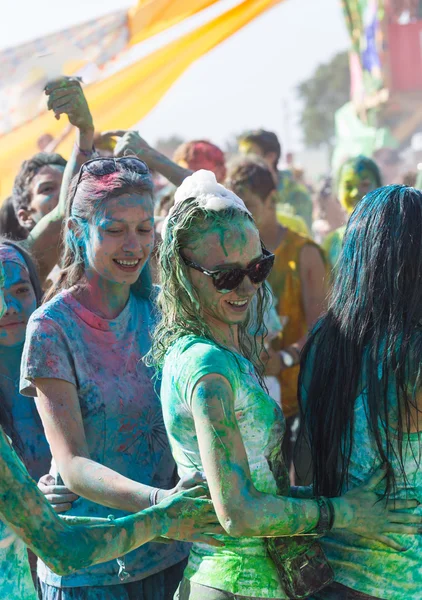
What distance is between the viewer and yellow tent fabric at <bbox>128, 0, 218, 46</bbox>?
18.9ft

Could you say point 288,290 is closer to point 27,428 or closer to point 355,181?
point 355,181

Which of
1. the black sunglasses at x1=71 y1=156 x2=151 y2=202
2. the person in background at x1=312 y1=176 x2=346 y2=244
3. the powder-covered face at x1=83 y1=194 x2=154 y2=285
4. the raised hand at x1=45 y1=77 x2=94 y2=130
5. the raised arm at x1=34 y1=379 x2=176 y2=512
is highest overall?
the raised hand at x1=45 y1=77 x2=94 y2=130

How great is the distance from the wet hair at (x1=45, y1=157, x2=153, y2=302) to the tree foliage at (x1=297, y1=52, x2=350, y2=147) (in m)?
73.4

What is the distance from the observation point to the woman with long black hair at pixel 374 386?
7.82 feet

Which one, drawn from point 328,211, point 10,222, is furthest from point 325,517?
point 328,211

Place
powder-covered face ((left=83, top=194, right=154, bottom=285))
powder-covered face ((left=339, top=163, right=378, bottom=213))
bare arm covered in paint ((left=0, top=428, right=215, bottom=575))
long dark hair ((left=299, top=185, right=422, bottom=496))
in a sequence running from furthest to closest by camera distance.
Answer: powder-covered face ((left=339, top=163, right=378, bottom=213)) < powder-covered face ((left=83, top=194, right=154, bottom=285)) < long dark hair ((left=299, top=185, right=422, bottom=496)) < bare arm covered in paint ((left=0, top=428, right=215, bottom=575))

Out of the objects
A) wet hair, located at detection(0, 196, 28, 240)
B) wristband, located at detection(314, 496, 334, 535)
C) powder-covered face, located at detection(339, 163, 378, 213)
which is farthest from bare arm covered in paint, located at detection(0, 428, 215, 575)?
powder-covered face, located at detection(339, 163, 378, 213)

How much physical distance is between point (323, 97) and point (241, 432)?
3072 inches

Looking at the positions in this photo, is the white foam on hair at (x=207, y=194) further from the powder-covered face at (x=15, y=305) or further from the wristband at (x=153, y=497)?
the powder-covered face at (x=15, y=305)

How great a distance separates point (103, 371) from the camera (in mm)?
2826

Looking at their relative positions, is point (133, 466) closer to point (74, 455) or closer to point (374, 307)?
point (74, 455)

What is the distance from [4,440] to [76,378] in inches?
28.9

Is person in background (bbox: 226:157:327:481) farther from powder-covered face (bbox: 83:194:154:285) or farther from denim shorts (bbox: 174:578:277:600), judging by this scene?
denim shorts (bbox: 174:578:277:600)

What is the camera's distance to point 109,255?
2.92 meters
